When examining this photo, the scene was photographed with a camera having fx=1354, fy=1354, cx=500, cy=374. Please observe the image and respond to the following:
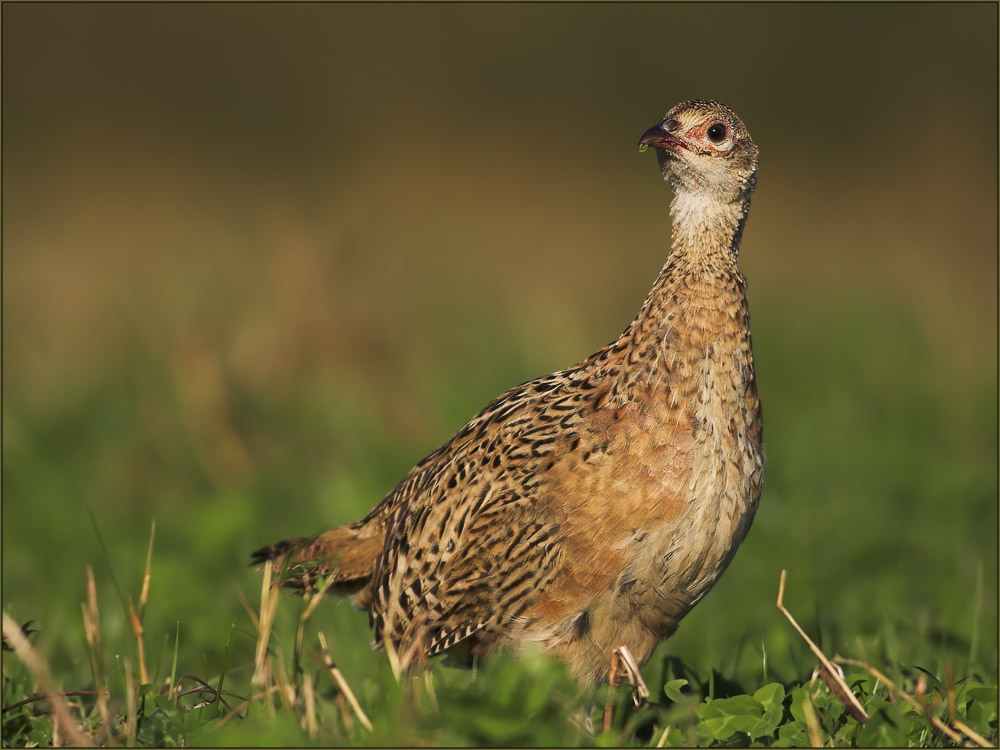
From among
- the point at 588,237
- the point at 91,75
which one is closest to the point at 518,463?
the point at 588,237

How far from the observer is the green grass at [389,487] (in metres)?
4.18

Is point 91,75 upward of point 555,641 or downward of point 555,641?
upward

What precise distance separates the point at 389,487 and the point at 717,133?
186 inches

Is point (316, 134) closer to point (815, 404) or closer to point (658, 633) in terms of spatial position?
point (815, 404)

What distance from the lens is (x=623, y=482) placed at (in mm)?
4508

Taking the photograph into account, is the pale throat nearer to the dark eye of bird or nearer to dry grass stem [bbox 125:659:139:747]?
the dark eye of bird

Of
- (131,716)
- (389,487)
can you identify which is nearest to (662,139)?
(131,716)

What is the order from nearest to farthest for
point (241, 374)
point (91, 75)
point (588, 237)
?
1. point (241, 374)
2. point (588, 237)
3. point (91, 75)

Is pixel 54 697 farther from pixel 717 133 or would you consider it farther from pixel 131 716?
pixel 717 133

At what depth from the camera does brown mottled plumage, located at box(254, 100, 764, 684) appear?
14.8 ft

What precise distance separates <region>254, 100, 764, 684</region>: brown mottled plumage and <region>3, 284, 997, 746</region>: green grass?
0.31 m

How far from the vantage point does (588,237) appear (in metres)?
17.5

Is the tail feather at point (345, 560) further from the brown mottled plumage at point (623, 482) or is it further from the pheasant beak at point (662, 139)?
the pheasant beak at point (662, 139)

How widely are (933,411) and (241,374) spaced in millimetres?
5427
